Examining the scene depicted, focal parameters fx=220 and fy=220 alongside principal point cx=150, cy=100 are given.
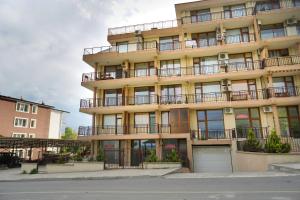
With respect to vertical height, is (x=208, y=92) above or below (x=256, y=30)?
below

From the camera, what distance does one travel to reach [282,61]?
2161cm

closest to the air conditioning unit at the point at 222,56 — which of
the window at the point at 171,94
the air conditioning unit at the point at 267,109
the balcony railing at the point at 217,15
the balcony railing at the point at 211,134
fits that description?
the balcony railing at the point at 217,15

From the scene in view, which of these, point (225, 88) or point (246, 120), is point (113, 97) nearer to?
point (225, 88)

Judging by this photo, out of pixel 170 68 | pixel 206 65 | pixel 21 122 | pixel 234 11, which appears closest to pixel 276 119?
pixel 206 65

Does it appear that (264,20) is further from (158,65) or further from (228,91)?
(158,65)

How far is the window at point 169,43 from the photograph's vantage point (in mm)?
24389

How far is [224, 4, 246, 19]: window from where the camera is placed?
79.6 ft

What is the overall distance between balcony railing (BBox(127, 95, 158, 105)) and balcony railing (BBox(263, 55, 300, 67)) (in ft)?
37.4

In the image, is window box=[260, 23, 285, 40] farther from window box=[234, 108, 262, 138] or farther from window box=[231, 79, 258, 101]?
window box=[234, 108, 262, 138]

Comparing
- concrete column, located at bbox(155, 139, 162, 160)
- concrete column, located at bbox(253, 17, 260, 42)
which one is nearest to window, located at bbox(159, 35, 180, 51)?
concrete column, located at bbox(253, 17, 260, 42)

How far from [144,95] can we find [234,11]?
1376cm

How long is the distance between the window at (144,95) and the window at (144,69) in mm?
1721

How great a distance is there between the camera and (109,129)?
23891 millimetres

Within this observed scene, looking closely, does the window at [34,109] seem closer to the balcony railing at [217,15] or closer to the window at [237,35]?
the balcony railing at [217,15]
